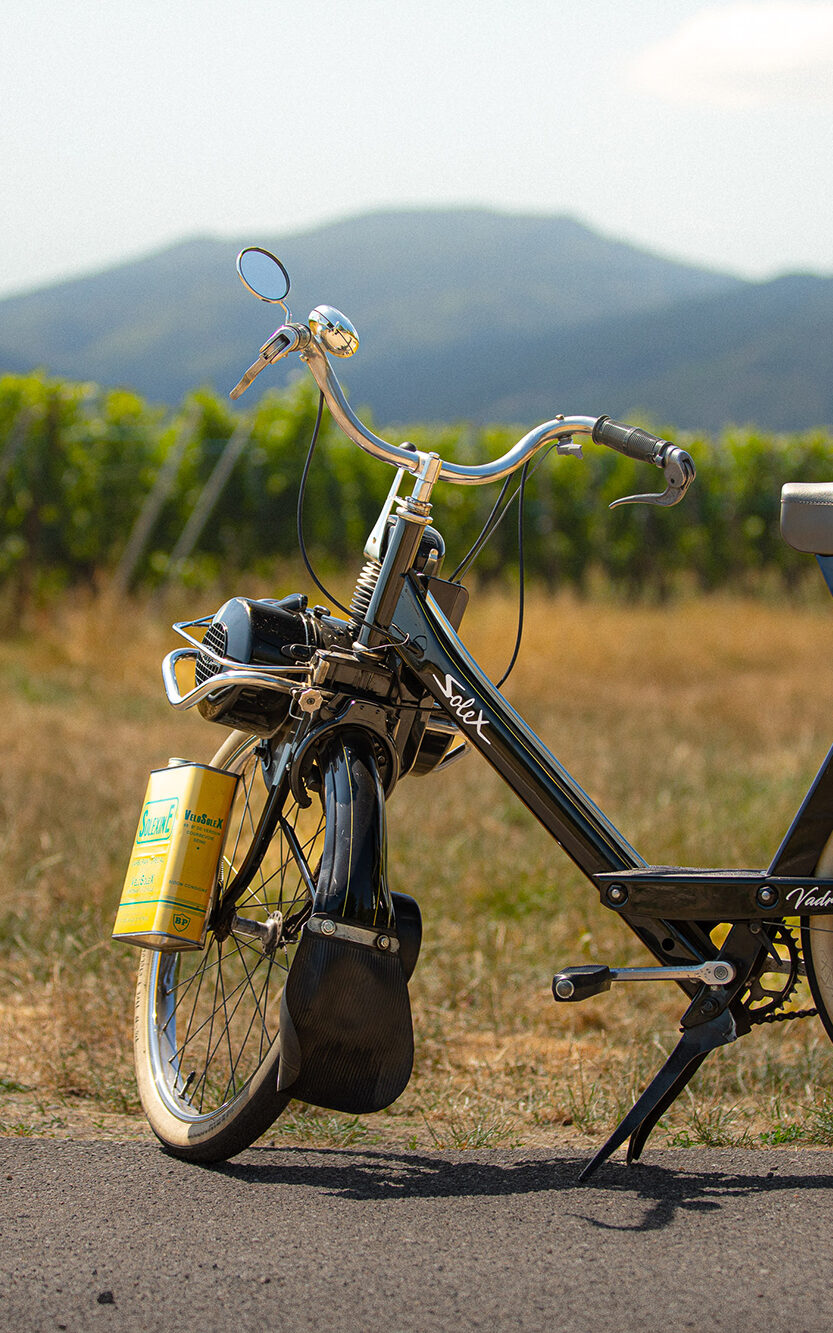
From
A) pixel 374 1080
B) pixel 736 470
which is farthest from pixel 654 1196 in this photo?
pixel 736 470

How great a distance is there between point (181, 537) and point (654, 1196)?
43.4ft

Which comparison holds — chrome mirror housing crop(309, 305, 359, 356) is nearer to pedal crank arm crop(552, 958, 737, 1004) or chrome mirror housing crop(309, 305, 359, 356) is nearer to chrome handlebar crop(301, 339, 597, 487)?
A: chrome handlebar crop(301, 339, 597, 487)

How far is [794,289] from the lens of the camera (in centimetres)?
18512

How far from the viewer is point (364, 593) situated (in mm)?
3361

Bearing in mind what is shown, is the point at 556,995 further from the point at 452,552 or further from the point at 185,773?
the point at 452,552

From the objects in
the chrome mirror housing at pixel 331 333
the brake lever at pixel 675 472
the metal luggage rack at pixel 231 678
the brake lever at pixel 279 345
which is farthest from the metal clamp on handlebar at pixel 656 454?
the metal luggage rack at pixel 231 678

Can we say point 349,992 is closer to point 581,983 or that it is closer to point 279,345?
point 581,983

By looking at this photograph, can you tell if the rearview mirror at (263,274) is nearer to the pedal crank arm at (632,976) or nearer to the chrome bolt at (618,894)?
the chrome bolt at (618,894)

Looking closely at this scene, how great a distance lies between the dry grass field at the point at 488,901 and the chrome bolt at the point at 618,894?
28.2 inches

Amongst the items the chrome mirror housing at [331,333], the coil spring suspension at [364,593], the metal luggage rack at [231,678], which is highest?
the chrome mirror housing at [331,333]

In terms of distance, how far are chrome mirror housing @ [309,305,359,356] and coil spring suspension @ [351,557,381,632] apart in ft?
1.65

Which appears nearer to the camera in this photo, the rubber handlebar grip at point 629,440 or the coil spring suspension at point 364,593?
the rubber handlebar grip at point 629,440

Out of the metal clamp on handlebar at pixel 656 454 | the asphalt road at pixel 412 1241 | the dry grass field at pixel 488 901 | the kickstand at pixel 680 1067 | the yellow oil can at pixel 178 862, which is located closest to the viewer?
the asphalt road at pixel 412 1241

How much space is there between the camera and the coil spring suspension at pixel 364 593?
333 cm
